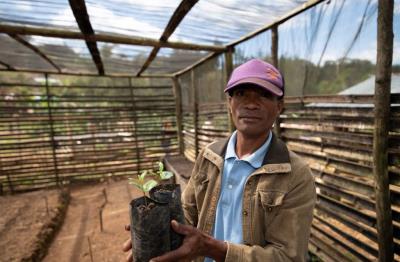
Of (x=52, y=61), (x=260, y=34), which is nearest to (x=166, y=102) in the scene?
(x=52, y=61)

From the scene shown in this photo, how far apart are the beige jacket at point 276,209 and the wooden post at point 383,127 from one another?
119 centimetres

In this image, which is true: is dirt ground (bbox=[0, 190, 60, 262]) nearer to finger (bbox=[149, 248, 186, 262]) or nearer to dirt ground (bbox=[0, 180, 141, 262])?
dirt ground (bbox=[0, 180, 141, 262])

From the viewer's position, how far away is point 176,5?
2662 millimetres

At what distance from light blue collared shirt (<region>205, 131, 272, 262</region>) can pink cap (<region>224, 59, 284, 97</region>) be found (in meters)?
0.29

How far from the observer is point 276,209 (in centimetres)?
122

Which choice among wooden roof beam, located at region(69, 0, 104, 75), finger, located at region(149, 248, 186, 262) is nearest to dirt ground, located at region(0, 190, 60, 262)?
wooden roof beam, located at region(69, 0, 104, 75)

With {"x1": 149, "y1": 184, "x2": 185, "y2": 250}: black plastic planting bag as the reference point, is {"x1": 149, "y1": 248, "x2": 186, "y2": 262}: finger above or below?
below

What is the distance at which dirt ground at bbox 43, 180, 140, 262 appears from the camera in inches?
166

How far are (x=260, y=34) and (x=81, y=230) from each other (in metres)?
4.60

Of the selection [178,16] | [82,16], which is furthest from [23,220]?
[178,16]

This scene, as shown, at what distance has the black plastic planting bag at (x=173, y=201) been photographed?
1.02 metres

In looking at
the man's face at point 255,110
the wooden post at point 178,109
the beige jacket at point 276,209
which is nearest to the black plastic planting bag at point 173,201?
the beige jacket at point 276,209

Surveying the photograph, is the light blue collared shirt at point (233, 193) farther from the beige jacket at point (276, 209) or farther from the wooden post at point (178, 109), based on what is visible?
the wooden post at point (178, 109)

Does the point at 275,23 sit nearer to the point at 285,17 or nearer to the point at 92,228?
the point at 285,17
